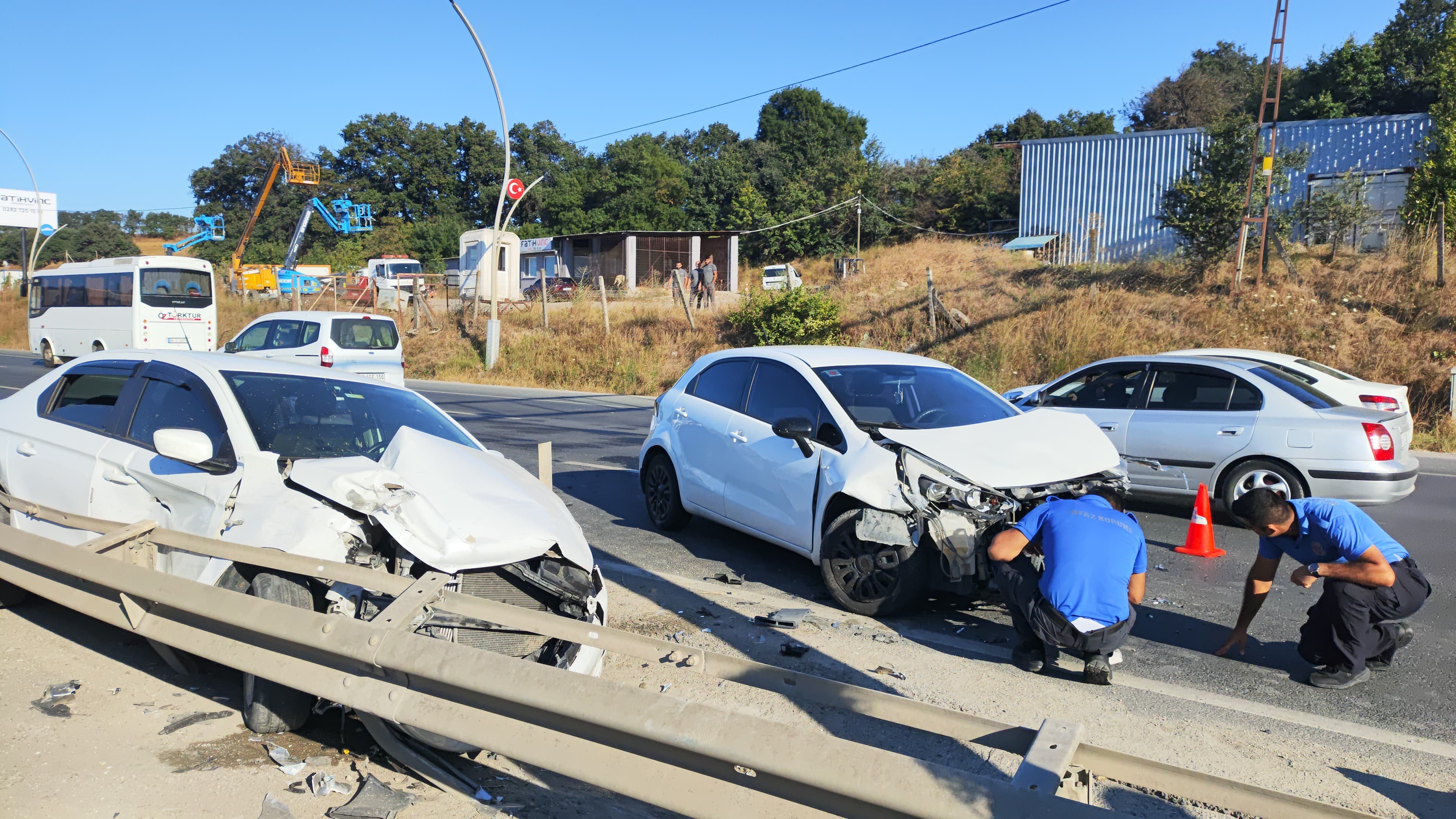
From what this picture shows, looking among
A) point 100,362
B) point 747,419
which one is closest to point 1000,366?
point 747,419

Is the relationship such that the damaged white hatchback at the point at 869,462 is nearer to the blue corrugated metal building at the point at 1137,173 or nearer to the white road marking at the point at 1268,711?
the white road marking at the point at 1268,711

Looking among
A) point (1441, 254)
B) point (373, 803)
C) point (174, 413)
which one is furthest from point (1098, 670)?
point (1441, 254)

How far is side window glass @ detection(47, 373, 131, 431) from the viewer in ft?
17.8

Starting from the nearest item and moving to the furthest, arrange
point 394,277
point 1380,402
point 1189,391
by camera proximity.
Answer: point 1189,391 → point 1380,402 → point 394,277

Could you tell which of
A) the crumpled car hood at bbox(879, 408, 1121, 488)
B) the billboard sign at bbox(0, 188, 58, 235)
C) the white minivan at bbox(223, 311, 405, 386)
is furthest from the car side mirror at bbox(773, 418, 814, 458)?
the billboard sign at bbox(0, 188, 58, 235)

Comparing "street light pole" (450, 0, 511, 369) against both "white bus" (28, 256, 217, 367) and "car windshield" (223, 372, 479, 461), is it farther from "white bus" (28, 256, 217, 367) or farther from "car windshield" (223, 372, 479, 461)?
"car windshield" (223, 372, 479, 461)

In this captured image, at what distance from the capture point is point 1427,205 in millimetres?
19812

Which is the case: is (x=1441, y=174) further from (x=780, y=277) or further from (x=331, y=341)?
(x=780, y=277)

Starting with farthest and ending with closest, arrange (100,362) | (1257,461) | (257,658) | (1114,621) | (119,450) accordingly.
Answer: (1257,461) → (100,362) → (119,450) → (1114,621) → (257,658)

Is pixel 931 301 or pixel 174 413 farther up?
pixel 931 301

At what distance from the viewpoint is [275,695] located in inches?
158

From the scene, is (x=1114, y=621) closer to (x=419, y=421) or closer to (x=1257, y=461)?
(x=419, y=421)

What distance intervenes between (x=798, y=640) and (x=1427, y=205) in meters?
20.7

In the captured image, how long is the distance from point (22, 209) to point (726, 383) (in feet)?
186
